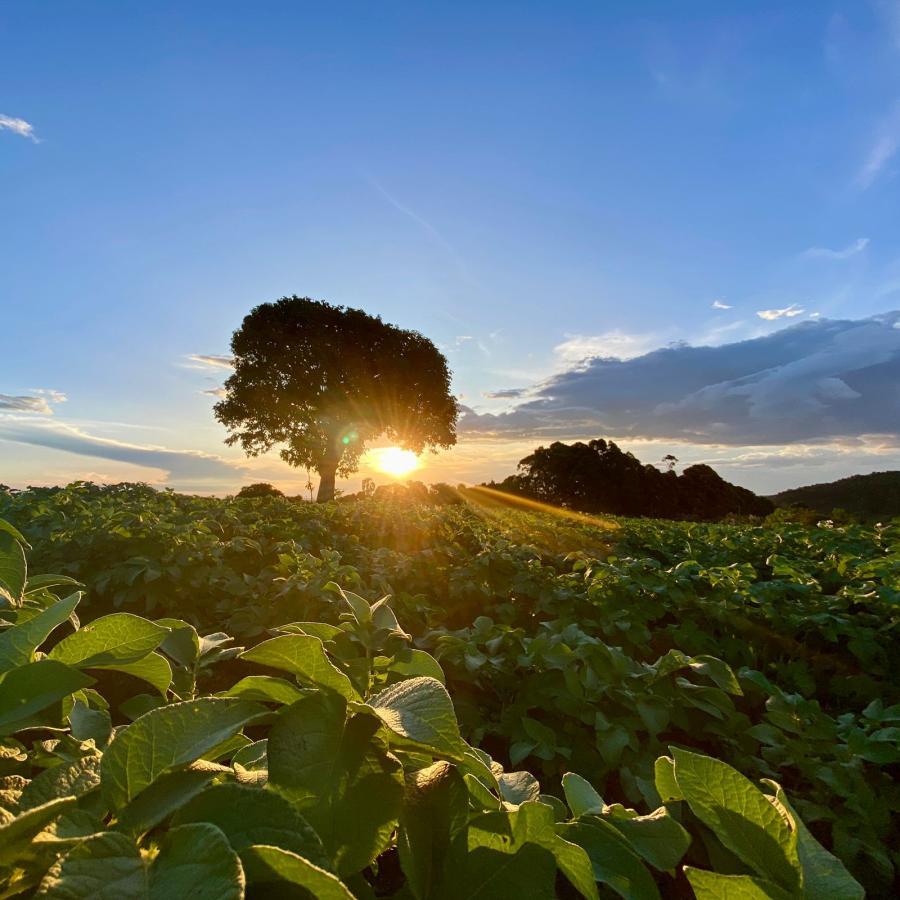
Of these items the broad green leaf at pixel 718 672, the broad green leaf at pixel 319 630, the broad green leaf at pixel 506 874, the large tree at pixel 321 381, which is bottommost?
the broad green leaf at pixel 718 672

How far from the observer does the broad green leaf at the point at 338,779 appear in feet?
1.86

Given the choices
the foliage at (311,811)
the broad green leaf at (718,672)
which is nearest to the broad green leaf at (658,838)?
the foliage at (311,811)

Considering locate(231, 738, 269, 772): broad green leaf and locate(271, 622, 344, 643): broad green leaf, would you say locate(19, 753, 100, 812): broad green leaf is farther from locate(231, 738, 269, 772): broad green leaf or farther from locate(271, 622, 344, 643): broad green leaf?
locate(271, 622, 344, 643): broad green leaf

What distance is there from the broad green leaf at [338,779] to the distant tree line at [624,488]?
31300mm

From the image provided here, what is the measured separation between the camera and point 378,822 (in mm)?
575

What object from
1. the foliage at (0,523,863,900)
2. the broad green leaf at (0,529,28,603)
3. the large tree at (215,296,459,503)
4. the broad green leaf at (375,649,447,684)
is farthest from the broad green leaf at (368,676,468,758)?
the large tree at (215,296,459,503)

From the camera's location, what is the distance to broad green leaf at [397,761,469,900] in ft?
1.90

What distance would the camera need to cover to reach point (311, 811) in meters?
0.57

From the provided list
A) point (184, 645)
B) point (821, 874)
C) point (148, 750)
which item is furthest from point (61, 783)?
point (821, 874)

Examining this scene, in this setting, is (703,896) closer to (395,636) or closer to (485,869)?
(485,869)

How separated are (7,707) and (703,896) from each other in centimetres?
64

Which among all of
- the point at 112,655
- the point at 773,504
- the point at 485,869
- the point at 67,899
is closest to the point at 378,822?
the point at 485,869

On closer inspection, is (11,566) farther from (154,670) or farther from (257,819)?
(257,819)

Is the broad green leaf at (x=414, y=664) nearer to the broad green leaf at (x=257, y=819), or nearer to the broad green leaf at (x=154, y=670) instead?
the broad green leaf at (x=154, y=670)
